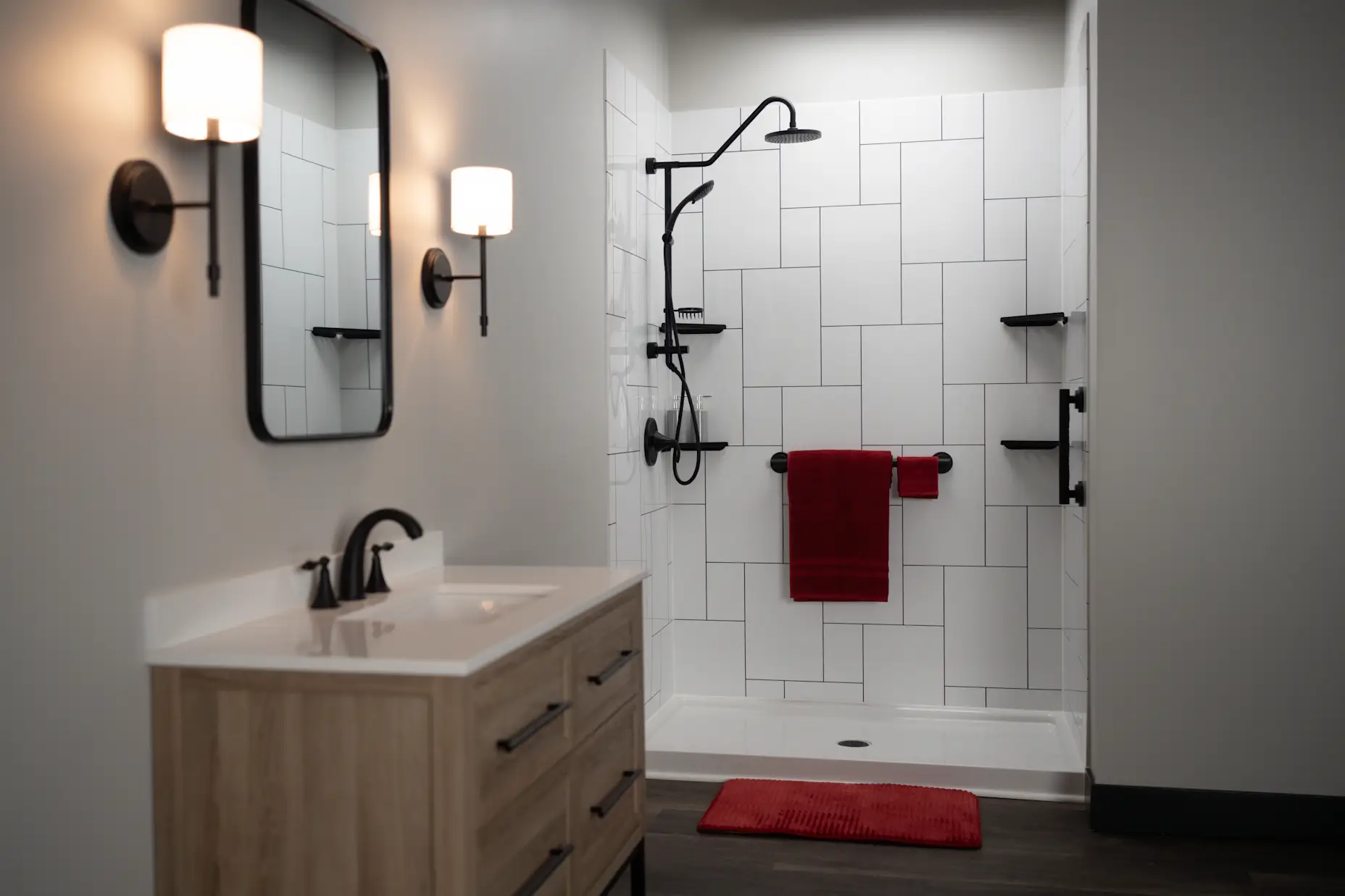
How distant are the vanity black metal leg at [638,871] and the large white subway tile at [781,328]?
206cm

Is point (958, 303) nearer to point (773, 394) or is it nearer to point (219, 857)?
point (773, 394)

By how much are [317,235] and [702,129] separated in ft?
8.20

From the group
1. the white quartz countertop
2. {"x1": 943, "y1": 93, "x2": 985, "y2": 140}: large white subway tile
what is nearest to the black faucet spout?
the white quartz countertop

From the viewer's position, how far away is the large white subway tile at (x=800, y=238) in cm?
420

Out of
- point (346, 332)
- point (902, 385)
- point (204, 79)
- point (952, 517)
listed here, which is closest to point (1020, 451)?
point (952, 517)

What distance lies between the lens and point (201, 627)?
1758mm

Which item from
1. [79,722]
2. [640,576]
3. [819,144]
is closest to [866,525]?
[819,144]

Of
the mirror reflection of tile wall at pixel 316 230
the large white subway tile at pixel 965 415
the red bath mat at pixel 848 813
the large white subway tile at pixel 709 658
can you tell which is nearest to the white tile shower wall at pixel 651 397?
the large white subway tile at pixel 709 658

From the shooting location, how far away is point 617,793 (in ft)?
7.65

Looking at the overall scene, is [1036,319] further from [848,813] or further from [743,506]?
[848,813]

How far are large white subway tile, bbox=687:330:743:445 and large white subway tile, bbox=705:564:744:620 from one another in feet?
1.52

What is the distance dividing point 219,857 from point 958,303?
10.3ft

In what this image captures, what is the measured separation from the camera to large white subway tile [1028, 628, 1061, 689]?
160 inches

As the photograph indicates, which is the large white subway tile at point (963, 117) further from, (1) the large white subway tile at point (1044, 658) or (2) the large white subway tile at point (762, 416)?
(1) the large white subway tile at point (1044, 658)
